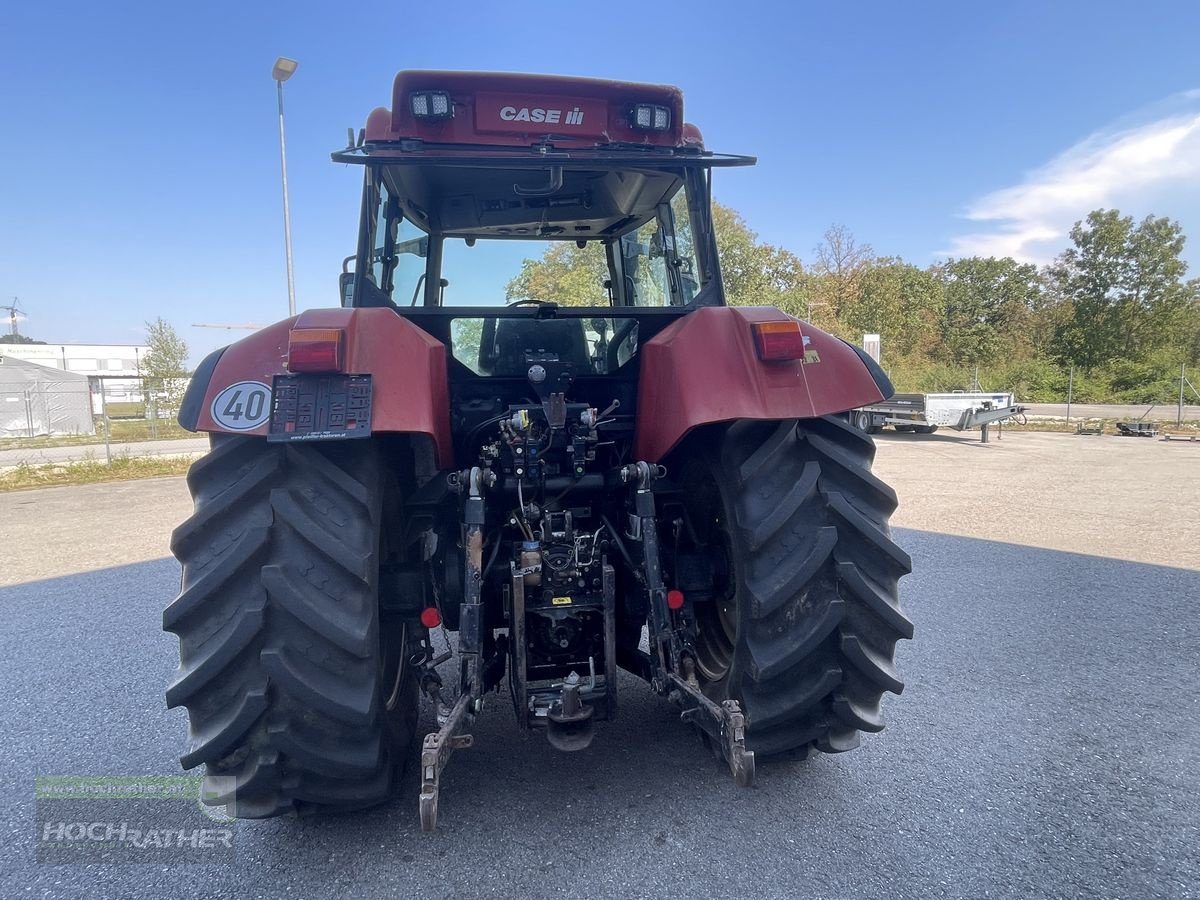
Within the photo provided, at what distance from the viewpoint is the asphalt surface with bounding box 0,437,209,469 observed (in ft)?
51.3

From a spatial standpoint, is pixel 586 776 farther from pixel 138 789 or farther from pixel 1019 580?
pixel 1019 580

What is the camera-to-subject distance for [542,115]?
290 cm

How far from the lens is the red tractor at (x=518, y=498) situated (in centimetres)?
214

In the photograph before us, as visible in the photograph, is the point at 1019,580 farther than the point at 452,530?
Yes

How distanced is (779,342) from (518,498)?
1.14 m

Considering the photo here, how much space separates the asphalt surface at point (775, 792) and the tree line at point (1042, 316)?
23.2 m

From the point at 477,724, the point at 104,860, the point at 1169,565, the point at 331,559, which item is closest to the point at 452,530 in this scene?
the point at 331,559

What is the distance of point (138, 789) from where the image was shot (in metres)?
2.77

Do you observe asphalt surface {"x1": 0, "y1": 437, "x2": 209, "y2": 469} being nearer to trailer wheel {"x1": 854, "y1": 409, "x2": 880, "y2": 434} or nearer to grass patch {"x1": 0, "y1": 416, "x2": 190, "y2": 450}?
grass patch {"x1": 0, "y1": 416, "x2": 190, "y2": 450}

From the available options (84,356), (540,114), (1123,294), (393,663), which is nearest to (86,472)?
(393,663)

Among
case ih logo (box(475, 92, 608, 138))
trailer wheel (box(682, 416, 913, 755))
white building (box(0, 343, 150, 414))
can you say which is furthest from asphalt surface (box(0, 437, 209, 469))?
white building (box(0, 343, 150, 414))

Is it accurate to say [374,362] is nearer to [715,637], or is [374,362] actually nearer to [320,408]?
[320,408]

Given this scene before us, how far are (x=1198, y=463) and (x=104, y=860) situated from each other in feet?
53.5

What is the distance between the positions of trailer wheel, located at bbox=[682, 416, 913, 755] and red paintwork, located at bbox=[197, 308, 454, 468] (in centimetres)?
110
